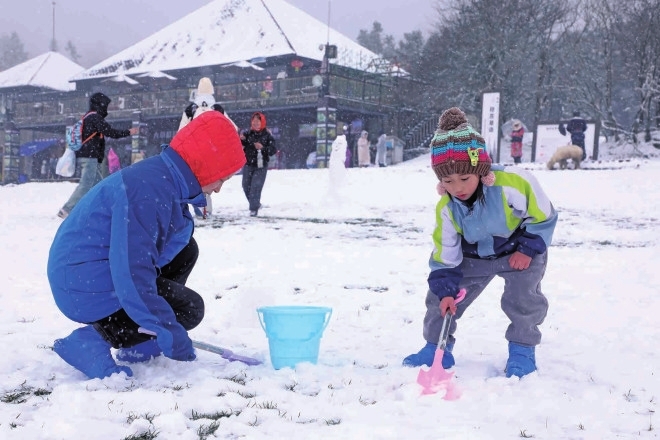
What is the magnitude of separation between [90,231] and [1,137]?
40.5 m

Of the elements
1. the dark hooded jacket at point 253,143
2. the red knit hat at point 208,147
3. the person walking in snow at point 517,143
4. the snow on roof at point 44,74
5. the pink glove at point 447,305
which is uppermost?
the snow on roof at point 44,74

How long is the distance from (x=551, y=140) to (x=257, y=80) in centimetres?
1334

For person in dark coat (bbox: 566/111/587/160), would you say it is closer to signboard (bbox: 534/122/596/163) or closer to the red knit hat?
signboard (bbox: 534/122/596/163)

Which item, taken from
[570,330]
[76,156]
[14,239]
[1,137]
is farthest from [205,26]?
[570,330]

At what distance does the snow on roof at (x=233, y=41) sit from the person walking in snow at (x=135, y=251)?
24.8 metres

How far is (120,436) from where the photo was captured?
2.02 meters

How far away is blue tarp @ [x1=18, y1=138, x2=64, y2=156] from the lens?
116 feet

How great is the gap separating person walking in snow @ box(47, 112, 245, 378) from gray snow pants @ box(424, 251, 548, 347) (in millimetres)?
1174

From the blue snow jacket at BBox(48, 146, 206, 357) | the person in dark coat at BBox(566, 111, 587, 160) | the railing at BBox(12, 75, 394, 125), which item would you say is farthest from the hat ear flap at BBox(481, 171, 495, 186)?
the railing at BBox(12, 75, 394, 125)

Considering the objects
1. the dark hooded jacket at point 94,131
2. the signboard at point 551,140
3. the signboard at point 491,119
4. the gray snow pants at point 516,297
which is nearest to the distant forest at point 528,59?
the signboard at point 551,140

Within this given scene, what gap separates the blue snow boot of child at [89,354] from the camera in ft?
8.48

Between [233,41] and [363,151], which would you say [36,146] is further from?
[363,151]

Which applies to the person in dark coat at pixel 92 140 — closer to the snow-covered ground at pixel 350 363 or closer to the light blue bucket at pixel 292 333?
the snow-covered ground at pixel 350 363

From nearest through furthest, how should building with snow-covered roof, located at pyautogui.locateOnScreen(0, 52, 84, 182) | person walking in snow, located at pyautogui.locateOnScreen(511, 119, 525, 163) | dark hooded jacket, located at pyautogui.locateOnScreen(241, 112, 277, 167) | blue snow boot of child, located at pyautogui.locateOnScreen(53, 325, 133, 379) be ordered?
blue snow boot of child, located at pyautogui.locateOnScreen(53, 325, 133, 379) → dark hooded jacket, located at pyautogui.locateOnScreen(241, 112, 277, 167) → person walking in snow, located at pyautogui.locateOnScreen(511, 119, 525, 163) → building with snow-covered roof, located at pyautogui.locateOnScreen(0, 52, 84, 182)
